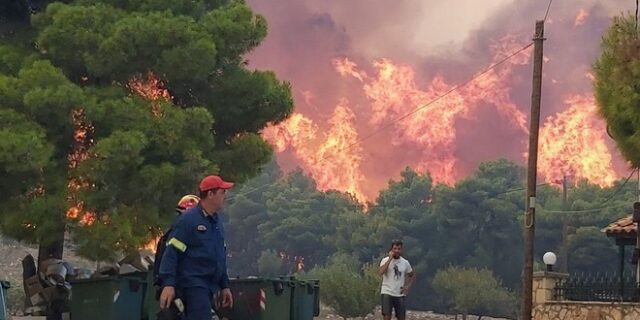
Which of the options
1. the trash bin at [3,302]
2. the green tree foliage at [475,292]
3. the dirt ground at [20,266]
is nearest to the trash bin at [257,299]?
the trash bin at [3,302]

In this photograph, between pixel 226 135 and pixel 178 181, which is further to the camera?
pixel 226 135

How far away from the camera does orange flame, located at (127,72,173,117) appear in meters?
27.6

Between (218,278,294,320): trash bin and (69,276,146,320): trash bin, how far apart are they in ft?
4.70

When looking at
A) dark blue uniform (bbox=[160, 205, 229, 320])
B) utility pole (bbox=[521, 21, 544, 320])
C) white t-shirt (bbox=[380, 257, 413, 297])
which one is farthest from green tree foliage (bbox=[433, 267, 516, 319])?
dark blue uniform (bbox=[160, 205, 229, 320])

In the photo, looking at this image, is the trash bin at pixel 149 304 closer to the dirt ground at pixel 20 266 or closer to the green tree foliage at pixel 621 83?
the green tree foliage at pixel 621 83

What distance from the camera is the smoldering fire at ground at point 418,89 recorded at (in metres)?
99.9

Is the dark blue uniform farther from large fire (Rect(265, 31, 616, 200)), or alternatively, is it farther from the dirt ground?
large fire (Rect(265, 31, 616, 200))

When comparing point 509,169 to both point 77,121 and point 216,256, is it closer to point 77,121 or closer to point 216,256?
point 77,121

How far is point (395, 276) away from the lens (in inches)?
749

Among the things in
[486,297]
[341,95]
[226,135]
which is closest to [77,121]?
[226,135]

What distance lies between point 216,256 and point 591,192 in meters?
78.7

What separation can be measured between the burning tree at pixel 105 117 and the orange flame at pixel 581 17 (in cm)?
10008

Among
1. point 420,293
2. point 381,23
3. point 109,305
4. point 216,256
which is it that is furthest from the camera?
point 381,23

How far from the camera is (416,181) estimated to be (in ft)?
318
